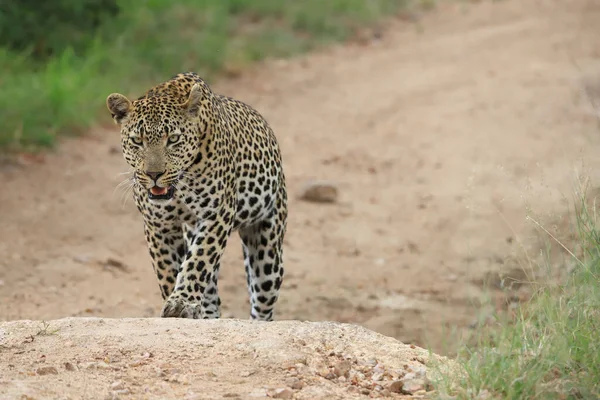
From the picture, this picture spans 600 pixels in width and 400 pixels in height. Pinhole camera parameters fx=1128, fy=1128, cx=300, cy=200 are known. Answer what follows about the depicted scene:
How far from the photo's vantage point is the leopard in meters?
7.41

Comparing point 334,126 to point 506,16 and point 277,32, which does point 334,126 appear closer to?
point 277,32

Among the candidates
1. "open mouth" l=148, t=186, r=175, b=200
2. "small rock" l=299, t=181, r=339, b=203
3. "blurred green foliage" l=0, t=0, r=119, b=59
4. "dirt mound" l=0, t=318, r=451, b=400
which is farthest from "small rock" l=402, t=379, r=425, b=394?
"blurred green foliage" l=0, t=0, r=119, b=59

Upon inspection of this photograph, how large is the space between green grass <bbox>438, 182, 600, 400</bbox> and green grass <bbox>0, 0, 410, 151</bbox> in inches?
323

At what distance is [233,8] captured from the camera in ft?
62.4

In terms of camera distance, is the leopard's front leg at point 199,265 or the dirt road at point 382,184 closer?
the leopard's front leg at point 199,265

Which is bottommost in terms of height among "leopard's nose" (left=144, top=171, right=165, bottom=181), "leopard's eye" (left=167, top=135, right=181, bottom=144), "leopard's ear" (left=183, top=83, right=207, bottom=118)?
"leopard's nose" (left=144, top=171, right=165, bottom=181)

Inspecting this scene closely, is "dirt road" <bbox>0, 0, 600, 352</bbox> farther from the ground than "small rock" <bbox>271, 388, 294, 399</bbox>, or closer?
closer

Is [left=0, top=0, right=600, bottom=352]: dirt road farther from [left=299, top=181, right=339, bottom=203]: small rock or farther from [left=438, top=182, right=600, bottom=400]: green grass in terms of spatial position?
[left=438, top=182, right=600, bottom=400]: green grass

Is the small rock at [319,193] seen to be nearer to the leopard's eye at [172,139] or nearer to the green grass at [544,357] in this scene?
the leopard's eye at [172,139]

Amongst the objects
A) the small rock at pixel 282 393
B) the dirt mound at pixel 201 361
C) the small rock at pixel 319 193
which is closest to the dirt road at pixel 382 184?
the small rock at pixel 319 193

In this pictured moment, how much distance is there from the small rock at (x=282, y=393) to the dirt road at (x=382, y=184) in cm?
212

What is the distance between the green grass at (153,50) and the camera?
13.3 meters

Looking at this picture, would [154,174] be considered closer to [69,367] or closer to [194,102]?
[194,102]

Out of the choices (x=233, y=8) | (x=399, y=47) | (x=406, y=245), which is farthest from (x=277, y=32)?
(x=406, y=245)
